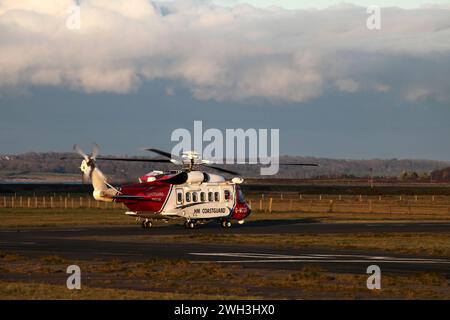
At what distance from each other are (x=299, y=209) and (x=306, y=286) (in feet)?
218

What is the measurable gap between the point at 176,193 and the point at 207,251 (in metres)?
19.3

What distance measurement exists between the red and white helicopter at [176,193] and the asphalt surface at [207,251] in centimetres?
159

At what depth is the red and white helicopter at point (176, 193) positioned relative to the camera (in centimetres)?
5928

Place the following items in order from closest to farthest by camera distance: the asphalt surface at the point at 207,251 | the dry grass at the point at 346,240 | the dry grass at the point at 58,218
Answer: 1. the asphalt surface at the point at 207,251
2. the dry grass at the point at 346,240
3. the dry grass at the point at 58,218

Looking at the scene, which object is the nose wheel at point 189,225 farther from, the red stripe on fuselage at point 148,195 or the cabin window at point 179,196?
the red stripe on fuselage at point 148,195

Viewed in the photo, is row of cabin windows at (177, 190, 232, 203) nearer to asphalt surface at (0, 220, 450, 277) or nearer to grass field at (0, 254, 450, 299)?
asphalt surface at (0, 220, 450, 277)

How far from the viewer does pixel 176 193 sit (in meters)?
60.4

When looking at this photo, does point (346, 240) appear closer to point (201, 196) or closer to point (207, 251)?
point (207, 251)

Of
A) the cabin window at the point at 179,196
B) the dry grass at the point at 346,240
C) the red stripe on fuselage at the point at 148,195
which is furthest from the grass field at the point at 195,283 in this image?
the cabin window at the point at 179,196

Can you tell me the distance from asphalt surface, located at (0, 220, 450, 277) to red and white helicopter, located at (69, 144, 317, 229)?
5.21ft

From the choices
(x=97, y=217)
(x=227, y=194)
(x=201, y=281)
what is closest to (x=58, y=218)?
(x=97, y=217)

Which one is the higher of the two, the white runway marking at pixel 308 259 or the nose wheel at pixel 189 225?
the nose wheel at pixel 189 225

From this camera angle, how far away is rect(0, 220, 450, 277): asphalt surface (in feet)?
115

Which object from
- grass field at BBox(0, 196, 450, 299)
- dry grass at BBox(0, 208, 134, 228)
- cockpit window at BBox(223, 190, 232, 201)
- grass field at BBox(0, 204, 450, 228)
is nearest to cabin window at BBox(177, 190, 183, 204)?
cockpit window at BBox(223, 190, 232, 201)
